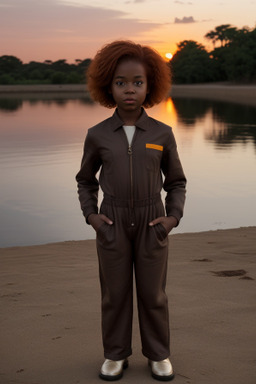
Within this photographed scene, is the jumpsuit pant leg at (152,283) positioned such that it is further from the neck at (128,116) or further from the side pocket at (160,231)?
the neck at (128,116)

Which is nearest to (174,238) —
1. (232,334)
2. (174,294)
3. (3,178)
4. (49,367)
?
(174,294)

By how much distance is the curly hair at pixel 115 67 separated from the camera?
3137mm

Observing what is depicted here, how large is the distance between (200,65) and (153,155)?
3970 inches

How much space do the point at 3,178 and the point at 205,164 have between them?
5173 millimetres

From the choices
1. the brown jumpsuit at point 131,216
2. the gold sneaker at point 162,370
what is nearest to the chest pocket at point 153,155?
the brown jumpsuit at point 131,216

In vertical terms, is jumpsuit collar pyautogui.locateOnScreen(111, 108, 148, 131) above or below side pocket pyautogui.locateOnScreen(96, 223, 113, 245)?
above

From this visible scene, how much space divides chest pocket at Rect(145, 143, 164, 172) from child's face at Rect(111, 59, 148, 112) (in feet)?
0.78

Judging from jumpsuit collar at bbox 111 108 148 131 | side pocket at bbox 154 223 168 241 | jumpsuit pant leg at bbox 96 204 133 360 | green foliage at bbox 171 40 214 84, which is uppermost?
jumpsuit collar at bbox 111 108 148 131

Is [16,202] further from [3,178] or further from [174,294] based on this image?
[174,294]

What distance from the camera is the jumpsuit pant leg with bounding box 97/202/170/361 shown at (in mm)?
3076

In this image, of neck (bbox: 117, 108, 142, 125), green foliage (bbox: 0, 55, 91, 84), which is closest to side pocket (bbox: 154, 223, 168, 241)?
neck (bbox: 117, 108, 142, 125)

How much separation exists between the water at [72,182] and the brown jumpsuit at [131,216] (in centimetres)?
509

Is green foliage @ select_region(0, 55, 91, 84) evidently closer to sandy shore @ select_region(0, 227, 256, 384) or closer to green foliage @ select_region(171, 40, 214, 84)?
green foliage @ select_region(171, 40, 214, 84)

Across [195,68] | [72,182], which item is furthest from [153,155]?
[195,68]
